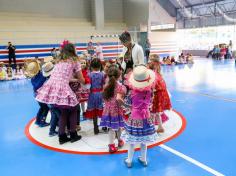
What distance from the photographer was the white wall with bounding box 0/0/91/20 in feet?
51.0

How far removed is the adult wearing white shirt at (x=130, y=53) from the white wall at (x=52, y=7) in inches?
564

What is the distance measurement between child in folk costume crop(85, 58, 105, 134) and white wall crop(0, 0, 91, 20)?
14215 millimetres

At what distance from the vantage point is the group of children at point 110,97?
278 centimetres

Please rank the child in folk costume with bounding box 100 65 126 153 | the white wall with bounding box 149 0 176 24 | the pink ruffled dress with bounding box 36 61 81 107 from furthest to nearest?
the white wall with bounding box 149 0 176 24
the pink ruffled dress with bounding box 36 61 81 107
the child in folk costume with bounding box 100 65 126 153

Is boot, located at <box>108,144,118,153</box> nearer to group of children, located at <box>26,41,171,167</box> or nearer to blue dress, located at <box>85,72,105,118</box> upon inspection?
group of children, located at <box>26,41,171,167</box>

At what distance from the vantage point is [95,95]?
144 inches

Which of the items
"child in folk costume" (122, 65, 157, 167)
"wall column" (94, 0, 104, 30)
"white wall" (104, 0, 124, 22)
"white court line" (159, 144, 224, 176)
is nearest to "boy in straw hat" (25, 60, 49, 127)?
"child in folk costume" (122, 65, 157, 167)

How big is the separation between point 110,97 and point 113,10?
58.0 ft

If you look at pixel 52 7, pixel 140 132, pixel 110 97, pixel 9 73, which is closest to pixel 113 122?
pixel 110 97

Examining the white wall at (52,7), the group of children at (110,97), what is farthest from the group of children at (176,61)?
the group of children at (110,97)

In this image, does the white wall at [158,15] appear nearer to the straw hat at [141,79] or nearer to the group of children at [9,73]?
the group of children at [9,73]

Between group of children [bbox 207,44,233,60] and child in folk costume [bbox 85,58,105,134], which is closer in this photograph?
child in folk costume [bbox 85,58,105,134]

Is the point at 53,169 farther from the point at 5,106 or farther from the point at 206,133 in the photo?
the point at 5,106

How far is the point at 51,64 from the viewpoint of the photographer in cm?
406
